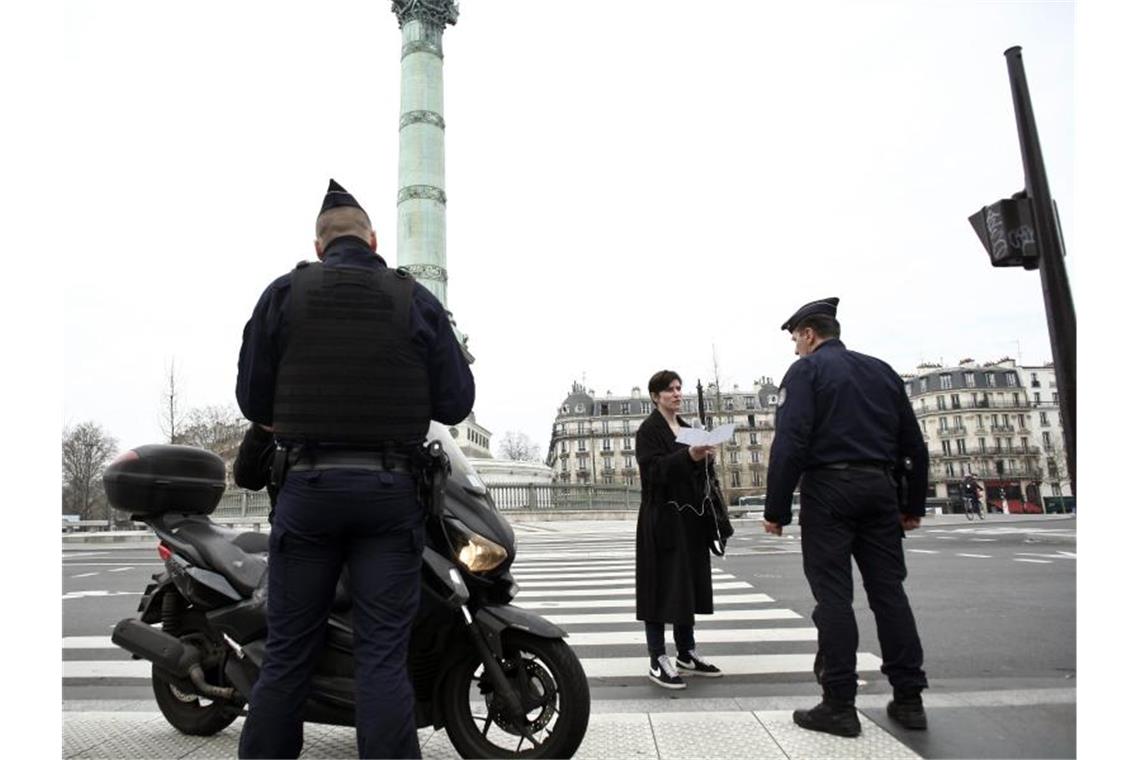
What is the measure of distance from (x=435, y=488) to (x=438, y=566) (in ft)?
0.99

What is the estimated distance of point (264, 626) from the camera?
297 cm

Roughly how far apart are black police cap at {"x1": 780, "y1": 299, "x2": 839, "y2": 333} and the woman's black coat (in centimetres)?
98

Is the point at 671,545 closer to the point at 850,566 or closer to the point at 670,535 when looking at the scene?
the point at 670,535

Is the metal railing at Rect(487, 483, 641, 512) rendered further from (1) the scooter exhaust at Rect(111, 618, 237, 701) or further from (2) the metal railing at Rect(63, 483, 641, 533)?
(1) the scooter exhaust at Rect(111, 618, 237, 701)

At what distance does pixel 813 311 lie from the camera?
Result: 3.99m

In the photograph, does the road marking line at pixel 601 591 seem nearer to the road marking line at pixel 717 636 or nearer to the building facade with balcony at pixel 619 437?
the road marking line at pixel 717 636

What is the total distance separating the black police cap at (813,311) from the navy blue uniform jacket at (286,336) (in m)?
2.07

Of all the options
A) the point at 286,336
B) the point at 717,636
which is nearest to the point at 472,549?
the point at 286,336

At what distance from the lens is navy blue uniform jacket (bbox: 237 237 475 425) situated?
2479 millimetres

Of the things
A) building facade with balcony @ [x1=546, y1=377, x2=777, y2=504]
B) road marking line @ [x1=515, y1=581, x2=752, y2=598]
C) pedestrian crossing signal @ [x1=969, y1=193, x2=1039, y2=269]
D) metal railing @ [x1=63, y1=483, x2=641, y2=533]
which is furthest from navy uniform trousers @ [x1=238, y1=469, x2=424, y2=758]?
building facade with balcony @ [x1=546, y1=377, x2=777, y2=504]

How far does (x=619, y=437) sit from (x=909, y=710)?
3617 inches

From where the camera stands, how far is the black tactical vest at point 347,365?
94.2 inches
